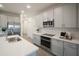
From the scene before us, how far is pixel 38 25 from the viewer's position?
1.47 metres

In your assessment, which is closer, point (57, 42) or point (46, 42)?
point (57, 42)

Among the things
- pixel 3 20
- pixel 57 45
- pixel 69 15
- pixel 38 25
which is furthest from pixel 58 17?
pixel 3 20

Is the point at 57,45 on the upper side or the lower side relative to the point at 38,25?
lower

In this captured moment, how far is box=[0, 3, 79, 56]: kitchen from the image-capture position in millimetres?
1132

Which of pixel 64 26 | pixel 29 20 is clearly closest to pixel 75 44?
pixel 64 26

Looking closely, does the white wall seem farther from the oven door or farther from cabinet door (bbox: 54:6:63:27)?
cabinet door (bbox: 54:6:63:27)

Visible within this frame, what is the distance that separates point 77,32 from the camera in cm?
191

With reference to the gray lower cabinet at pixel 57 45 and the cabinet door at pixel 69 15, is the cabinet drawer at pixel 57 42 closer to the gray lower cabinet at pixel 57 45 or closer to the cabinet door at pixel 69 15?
the gray lower cabinet at pixel 57 45

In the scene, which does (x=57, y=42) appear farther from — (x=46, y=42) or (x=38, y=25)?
(x=38, y=25)

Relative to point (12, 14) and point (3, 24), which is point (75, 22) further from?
point (3, 24)

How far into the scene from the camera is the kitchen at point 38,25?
1.13 metres

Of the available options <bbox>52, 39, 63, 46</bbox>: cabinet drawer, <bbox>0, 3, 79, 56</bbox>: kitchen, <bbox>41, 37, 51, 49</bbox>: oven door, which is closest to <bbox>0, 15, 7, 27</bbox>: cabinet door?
<bbox>0, 3, 79, 56</bbox>: kitchen

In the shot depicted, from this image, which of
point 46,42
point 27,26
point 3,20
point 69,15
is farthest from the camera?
point 46,42

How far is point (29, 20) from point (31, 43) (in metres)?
0.41
